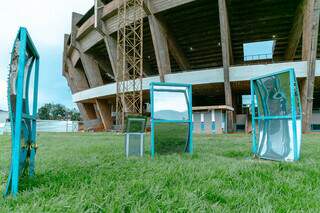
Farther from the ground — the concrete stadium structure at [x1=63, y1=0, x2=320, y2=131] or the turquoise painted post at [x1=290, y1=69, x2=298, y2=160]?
the concrete stadium structure at [x1=63, y1=0, x2=320, y2=131]

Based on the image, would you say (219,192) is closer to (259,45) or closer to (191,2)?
(191,2)

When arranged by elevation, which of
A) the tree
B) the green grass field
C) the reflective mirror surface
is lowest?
the green grass field

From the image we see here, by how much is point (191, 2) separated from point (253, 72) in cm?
805

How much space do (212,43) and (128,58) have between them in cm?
1068

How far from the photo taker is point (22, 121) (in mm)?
2568

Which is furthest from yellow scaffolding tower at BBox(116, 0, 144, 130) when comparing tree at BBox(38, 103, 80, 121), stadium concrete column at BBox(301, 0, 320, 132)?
tree at BBox(38, 103, 80, 121)

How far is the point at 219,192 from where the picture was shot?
221cm

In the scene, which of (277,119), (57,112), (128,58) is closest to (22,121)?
(277,119)

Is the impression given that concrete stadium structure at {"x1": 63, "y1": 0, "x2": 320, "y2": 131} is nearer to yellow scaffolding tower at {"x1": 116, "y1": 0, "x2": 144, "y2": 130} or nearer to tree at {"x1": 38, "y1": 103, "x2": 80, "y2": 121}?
yellow scaffolding tower at {"x1": 116, "y1": 0, "x2": 144, "y2": 130}

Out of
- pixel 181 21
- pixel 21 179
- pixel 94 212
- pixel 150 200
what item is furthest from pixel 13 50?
pixel 181 21

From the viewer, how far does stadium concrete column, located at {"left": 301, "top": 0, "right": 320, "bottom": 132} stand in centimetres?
1557

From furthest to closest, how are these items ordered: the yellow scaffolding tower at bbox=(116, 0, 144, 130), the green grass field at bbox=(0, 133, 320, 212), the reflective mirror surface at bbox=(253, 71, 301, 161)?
the yellow scaffolding tower at bbox=(116, 0, 144, 130) → the reflective mirror surface at bbox=(253, 71, 301, 161) → the green grass field at bbox=(0, 133, 320, 212)

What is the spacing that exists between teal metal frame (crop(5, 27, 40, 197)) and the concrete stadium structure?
17052 mm

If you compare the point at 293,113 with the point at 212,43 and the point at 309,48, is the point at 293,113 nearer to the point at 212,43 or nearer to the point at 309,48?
the point at 309,48
